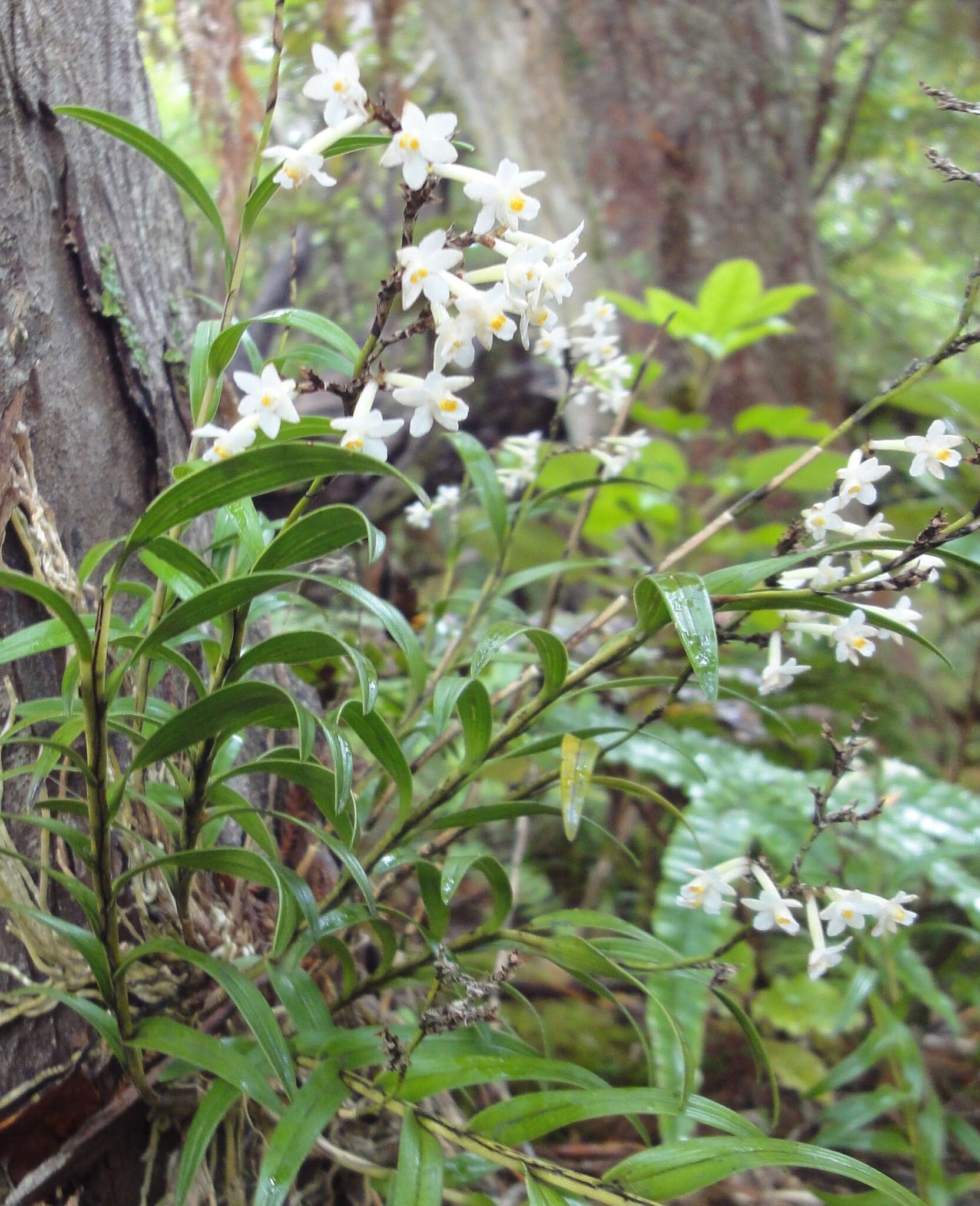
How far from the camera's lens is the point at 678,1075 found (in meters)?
0.86

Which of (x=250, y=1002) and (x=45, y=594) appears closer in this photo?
(x=45, y=594)

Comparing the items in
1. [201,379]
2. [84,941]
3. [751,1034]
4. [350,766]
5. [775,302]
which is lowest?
[751,1034]

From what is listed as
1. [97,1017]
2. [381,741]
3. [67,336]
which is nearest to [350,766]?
[381,741]

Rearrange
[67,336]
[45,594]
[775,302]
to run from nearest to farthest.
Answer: [45,594]
[67,336]
[775,302]

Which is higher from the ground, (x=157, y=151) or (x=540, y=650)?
(x=157, y=151)

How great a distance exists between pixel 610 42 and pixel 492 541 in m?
1.64

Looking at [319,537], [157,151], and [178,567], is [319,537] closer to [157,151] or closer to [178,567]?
[178,567]

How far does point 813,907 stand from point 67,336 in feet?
2.76

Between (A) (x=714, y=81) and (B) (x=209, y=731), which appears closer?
(B) (x=209, y=731)

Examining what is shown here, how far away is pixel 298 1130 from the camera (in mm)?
568

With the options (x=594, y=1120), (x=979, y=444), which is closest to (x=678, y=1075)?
(x=594, y=1120)

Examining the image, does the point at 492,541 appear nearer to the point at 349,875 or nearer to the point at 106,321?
the point at 106,321

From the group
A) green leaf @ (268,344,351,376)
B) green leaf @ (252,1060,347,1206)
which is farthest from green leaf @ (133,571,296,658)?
green leaf @ (252,1060,347,1206)

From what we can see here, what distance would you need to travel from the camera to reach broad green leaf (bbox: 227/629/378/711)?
512 mm
